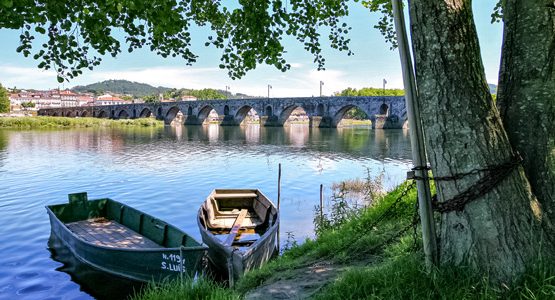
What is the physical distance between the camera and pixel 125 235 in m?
10.0

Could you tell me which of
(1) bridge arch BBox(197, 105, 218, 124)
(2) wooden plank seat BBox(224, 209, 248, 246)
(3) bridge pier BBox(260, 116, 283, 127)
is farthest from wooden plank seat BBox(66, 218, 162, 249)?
(1) bridge arch BBox(197, 105, 218, 124)

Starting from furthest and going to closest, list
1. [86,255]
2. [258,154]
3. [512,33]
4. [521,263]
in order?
[258,154]
[86,255]
[512,33]
[521,263]

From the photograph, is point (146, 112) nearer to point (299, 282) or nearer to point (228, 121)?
point (228, 121)

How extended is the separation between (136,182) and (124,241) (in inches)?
424

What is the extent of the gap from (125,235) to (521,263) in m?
8.91

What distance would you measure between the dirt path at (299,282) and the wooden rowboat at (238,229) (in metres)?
2.07

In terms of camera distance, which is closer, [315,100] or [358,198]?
[358,198]

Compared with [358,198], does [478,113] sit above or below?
above

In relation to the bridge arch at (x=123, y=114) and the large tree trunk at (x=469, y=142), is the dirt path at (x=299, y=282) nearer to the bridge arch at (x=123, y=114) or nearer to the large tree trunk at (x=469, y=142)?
the large tree trunk at (x=469, y=142)

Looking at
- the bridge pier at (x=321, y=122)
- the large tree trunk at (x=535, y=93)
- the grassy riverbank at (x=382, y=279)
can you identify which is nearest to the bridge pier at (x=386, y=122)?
the bridge pier at (x=321, y=122)

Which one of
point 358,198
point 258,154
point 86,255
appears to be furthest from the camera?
point 258,154

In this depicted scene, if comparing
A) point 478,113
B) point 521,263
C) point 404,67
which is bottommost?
point 521,263

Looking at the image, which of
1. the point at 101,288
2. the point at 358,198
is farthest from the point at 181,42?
the point at 358,198

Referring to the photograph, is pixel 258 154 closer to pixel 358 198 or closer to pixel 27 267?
pixel 358 198
